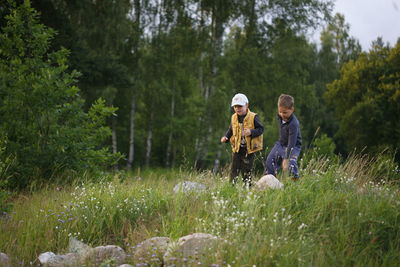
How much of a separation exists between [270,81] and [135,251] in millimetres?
16194

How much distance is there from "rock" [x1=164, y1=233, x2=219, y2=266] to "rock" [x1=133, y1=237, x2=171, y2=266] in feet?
0.48

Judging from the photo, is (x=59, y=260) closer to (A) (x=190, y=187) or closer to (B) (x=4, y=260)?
(B) (x=4, y=260)

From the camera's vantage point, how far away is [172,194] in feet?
17.9

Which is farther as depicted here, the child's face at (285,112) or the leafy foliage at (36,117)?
the leafy foliage at (36,117)

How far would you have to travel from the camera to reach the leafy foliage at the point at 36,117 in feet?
23.5

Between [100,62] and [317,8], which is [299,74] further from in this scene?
[100,62]

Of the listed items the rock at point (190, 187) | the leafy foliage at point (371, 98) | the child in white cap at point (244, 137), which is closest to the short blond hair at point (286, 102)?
the child in white cap at point (244, 137)

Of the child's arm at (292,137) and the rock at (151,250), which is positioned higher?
the child's arm at (292,137)

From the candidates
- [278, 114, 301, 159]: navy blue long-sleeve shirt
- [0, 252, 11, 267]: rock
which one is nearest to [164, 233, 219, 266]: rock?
[0, 252, 11, 267]: rock

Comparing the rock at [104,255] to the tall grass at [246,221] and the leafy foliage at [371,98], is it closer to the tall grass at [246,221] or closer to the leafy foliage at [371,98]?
the tall grass at [246,221]

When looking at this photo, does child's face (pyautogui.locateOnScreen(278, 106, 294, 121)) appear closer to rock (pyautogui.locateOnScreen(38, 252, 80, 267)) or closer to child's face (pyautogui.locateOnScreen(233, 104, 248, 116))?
child's face (pyautogui.locateOnScreen(233, 104, 248, 116))

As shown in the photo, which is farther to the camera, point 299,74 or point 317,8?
point 299,74

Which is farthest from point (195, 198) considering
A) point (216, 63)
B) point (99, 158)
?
point (216, 63)

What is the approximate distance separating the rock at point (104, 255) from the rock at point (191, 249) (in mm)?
544
